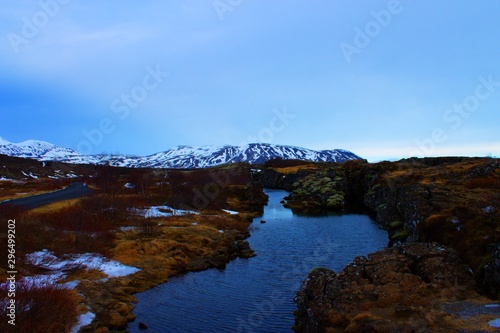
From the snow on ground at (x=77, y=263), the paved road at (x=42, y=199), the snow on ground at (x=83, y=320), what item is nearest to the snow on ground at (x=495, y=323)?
the snow on ground at (x=83, y=320)

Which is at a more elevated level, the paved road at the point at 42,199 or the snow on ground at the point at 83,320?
the paved road at the point at 42,199

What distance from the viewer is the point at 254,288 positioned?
88.8 ft

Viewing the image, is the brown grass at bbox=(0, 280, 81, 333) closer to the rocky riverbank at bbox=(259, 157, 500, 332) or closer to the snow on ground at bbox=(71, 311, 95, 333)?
the snow on ground at bbox=(71, 311, 95, 333)

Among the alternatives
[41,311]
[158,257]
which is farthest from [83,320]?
[158,257]

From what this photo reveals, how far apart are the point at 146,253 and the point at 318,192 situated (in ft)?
201

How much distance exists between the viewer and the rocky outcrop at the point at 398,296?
14.1 m

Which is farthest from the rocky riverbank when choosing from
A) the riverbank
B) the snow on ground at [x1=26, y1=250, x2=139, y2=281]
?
the snow on ground at [x1=26, y1=250, x2=139, y2=281]

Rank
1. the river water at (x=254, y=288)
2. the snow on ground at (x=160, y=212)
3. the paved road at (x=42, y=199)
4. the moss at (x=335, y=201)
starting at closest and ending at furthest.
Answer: the river water at (x=254, y=288) < the paved road at (x=42, y=199) < the snow on ground at (x=160, y=212) < the moss at (x=335, y=201)

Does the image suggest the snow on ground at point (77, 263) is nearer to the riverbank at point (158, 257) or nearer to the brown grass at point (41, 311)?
the riverbank at point (158, 257)

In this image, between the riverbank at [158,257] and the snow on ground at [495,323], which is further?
the riverbank at [158,257]

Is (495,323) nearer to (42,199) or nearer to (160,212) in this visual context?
(160,212)

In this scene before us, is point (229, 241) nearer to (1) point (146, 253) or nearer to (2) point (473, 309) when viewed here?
(1) point (146, 253)

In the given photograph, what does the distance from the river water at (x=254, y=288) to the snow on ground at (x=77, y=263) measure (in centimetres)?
390

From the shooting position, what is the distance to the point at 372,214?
6725 cm
